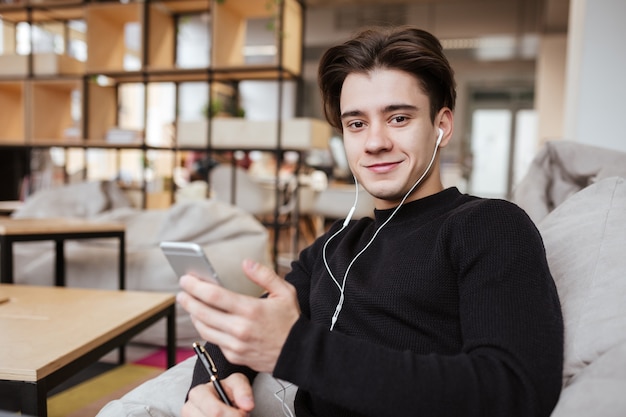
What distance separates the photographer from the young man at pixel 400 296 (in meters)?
0.65

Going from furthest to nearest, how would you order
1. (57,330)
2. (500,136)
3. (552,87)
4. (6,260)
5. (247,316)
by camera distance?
(500,136), (552,87), (6,260), (57,330), (247,316)

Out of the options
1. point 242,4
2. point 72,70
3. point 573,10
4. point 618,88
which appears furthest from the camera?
point 72,70

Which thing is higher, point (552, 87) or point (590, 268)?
point (552, 87)

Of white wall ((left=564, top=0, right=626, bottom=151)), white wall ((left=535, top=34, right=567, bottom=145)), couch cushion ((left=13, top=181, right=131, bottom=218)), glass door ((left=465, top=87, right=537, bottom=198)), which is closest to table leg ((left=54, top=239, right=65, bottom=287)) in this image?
couch cushion ((left=13, top=181, right=131, bottom=218))

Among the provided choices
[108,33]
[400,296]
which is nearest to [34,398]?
[400,296]

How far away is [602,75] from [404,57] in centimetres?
155

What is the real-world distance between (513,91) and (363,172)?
30.9 feet

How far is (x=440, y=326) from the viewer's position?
2.81 feet

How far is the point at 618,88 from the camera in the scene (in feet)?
6.95

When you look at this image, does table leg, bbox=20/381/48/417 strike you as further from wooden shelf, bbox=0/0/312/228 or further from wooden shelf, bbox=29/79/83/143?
wooden shelf, bbox=29/79/83/143

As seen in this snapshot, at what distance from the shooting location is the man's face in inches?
39.4

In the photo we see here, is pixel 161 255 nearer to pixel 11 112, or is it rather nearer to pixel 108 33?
pixel 108 33

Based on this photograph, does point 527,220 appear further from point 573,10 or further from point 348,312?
point 573,10

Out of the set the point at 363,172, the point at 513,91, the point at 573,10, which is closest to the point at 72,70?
the point at 573,10
